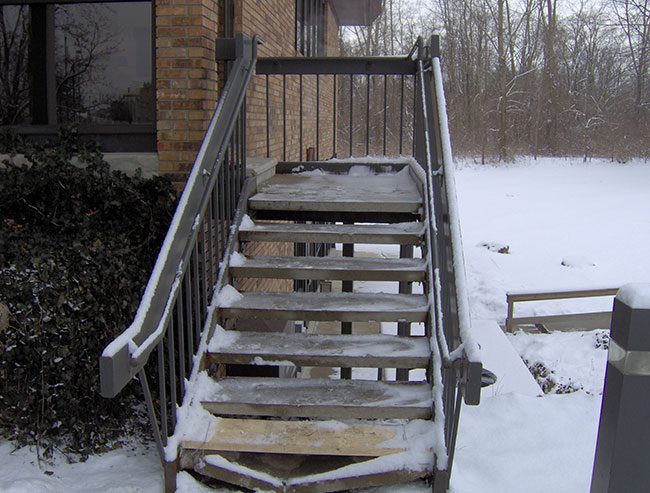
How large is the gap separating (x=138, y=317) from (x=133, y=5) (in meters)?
3.11

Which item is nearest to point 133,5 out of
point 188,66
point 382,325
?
point 188,66

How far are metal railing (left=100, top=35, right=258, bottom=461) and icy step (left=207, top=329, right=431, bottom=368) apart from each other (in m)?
0.18

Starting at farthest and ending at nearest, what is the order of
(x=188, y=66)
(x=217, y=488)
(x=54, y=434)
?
(x=188, y=66) → (x=54, y=434) → (x=217, y=488)

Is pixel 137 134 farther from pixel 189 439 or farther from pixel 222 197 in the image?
pixel 189 439

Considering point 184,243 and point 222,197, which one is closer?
point 184,243

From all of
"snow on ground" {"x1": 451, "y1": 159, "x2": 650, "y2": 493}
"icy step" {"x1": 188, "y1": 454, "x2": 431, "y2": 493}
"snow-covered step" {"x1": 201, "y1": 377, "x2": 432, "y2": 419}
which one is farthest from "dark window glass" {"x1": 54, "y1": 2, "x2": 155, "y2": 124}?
"snow on ground" {"x1": 451, "y1": 159, "x2": 650, "y2": 493}

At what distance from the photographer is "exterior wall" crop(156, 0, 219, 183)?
15.2 feet

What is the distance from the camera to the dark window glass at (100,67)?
16.3ft

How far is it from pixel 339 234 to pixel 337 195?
2.07 feet

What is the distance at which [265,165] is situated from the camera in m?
5.35

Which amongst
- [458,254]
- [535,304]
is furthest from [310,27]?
[458,254]

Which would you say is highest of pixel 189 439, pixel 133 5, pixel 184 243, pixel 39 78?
pixel 133 5

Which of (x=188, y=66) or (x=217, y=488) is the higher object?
(x=188, y=66)

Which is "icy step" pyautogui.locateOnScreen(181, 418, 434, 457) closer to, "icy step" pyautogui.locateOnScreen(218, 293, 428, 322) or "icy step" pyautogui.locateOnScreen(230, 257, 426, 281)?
"icy step" pyautogui.locateOnScreen(218, 293, 428, 322)
